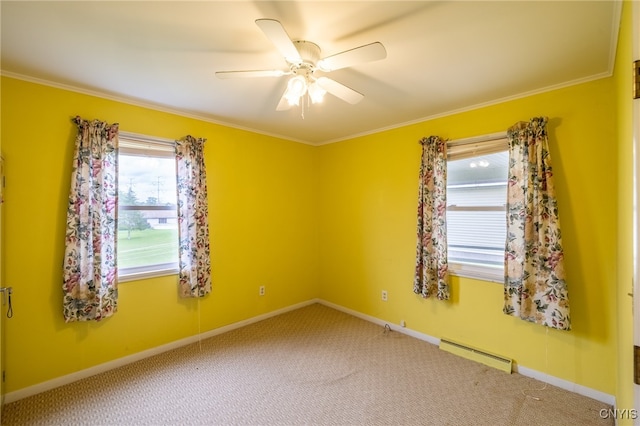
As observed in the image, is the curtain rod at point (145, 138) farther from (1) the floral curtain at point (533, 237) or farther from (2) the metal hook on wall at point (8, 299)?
(1) the floral curtain at point (533, 237)

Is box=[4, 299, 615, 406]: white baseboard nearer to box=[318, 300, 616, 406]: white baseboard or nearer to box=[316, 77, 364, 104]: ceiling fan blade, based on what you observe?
box=[318, 300, 616, 406]: white baseboard

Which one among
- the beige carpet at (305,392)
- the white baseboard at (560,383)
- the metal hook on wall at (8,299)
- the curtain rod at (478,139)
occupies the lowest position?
the beige carpet at (305,392)

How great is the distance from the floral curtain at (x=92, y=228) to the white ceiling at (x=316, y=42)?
47 cm

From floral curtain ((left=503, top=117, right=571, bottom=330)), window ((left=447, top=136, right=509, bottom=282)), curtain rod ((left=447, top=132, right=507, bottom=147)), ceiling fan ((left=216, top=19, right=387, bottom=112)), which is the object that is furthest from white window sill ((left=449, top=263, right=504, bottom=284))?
ceiling fan ((left=216, top=19, right=387, bottom=112))

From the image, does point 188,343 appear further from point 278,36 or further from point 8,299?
point 278,36

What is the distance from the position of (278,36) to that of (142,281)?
2.53 metres

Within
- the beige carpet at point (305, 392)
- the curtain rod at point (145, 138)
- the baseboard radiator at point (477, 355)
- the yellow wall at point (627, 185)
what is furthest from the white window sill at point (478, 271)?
the curtain rod at point (145, 138)

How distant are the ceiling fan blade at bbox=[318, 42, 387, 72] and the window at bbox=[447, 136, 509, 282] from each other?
174 cm

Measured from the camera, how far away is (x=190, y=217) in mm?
2938

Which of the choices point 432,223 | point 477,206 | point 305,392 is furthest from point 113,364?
point 477,206

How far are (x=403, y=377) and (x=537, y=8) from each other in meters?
2.68

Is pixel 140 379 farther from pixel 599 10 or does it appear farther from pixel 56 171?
pixel 599 10

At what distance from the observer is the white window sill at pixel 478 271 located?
263 cm

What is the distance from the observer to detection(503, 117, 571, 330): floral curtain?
87.7 inches
